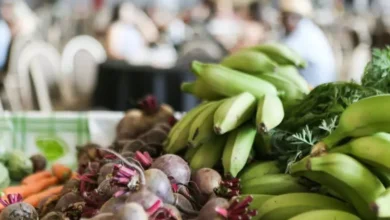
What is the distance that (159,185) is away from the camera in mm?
989

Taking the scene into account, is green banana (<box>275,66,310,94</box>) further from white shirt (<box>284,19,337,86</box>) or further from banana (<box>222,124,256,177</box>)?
white shirt (<box>284,19,337,86</box>)

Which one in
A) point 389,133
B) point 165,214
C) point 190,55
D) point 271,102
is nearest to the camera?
point 165,214

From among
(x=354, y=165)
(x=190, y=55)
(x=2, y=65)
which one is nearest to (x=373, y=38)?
(x=190, y=55)

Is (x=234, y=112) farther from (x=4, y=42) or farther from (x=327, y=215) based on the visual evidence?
(x=4, y=42)

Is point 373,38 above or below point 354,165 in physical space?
below

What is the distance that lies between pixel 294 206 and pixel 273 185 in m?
0.12

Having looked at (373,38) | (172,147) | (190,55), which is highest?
(172,147)

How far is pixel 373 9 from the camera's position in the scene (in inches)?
314

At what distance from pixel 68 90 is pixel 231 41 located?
2.13 metres

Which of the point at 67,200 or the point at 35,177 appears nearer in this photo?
the point at 67,200

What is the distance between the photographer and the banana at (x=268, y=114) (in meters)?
1.21

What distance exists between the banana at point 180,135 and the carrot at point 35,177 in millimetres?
482

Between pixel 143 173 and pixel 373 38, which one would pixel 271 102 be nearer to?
pixel 143 173

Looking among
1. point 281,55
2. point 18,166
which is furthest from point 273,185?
point 18,166
